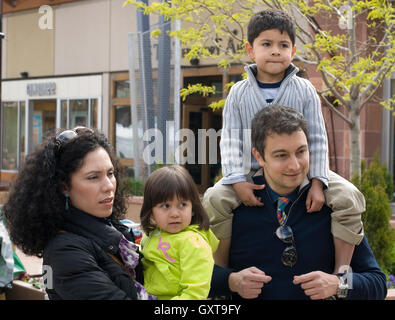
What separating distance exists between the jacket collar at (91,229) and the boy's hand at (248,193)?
1.96ft

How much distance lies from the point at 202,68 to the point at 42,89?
6.67 meters

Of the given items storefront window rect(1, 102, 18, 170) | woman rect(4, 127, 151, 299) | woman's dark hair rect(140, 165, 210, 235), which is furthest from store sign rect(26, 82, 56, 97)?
woman rect(4, 127, 151, 299)

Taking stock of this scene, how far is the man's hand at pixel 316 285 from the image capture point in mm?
2146

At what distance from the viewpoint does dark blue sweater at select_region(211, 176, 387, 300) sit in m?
2.24

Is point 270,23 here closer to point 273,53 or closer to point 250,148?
point 273,53

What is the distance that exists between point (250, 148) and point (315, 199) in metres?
0.46

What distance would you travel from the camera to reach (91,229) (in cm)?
196

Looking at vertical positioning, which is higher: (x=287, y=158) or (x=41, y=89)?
(x=41, y=89)

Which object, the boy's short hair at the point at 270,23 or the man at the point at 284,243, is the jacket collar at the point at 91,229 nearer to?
the man at the point at 284,243

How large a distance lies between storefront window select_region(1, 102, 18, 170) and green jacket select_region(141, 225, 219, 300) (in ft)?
55.2

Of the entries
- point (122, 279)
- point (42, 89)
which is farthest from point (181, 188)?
point (42, 89)

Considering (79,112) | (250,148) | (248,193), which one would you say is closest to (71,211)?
(248,193)

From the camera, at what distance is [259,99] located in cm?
260

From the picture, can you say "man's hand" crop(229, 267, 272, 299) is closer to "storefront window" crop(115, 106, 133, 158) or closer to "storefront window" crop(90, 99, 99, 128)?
"storefront window" crop(115, 106, 133, 158)
